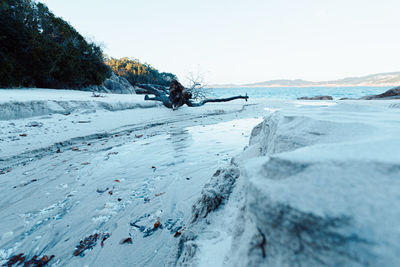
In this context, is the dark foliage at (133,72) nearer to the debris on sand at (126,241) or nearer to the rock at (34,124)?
the rock at (34,124)

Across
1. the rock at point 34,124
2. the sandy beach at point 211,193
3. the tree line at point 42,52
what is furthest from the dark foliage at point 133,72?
the sandy beach at point 211,193

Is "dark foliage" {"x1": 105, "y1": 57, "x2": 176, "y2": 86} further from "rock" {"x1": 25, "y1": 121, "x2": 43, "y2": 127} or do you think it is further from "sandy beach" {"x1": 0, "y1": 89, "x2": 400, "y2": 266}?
"sandy beach" {"x1": 0, "y1": 89, "x2": 400, "y2": 266}

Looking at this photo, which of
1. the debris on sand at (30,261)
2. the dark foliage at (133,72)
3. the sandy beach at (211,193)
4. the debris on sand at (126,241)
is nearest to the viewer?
the sandy beach at (211,193)

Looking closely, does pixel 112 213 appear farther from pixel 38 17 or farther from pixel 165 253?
pixel 38 17

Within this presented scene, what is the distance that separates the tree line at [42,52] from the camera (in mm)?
10648

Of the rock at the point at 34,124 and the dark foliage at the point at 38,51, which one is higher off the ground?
the dark foliage at the point at 38,51

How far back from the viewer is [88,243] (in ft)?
4.53

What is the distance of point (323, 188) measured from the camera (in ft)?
1.59

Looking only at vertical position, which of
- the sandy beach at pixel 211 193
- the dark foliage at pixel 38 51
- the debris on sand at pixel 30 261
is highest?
the dark foliage at pixel 38 51

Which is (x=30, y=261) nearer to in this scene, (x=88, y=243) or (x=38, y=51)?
(x=88, y=243)

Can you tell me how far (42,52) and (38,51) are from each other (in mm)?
241

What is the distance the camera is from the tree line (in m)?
10.6

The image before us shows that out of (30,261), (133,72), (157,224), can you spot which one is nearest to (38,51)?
(30,261)

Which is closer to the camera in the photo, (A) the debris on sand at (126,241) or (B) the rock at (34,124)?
(A) the debris on sand at (126,241)
